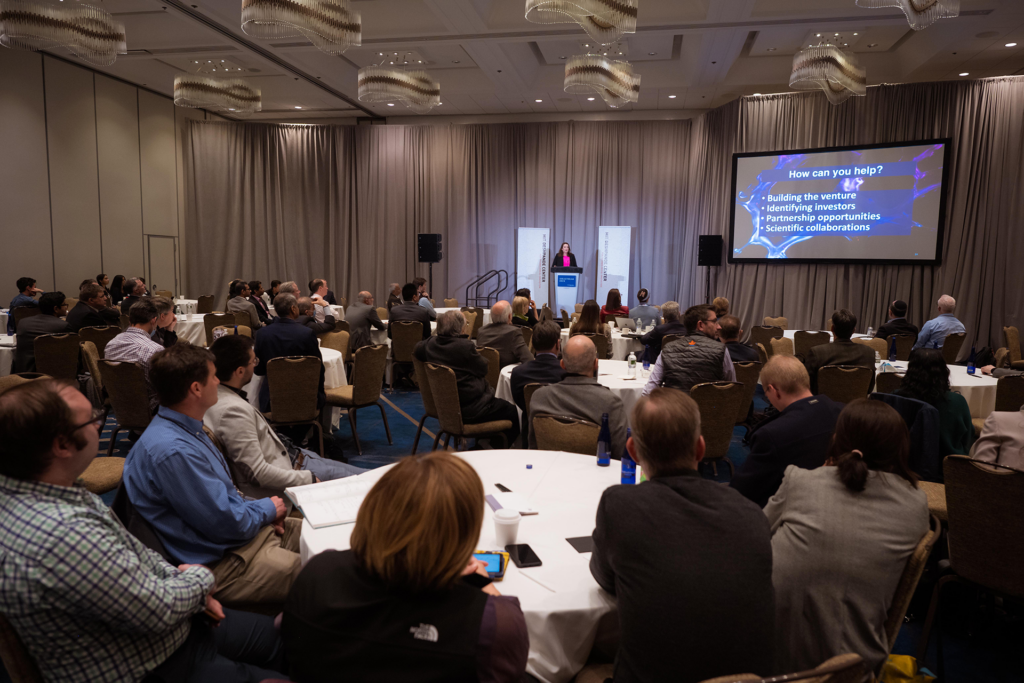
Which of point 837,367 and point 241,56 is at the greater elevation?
point 241,56

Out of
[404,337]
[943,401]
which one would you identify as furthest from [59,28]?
[943,401]

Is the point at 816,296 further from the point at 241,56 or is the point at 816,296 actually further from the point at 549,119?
the point at 241,56

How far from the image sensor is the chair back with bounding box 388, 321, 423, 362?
25.6 feet

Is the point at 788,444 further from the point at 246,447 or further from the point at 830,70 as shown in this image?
the point at 830,70

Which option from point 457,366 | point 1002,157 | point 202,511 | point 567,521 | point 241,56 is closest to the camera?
point 202,511

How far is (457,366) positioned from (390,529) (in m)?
3.63

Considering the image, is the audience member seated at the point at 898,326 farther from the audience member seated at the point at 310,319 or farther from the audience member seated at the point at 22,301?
the audience member seated at the point at 22,301

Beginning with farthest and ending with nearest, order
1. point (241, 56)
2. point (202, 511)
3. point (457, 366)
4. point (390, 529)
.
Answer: point (241, 56)
point (457, 366)
point (202, 511)
point (390, 529)

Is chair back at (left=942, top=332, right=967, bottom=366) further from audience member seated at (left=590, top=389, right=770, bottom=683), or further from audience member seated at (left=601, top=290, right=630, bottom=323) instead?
audience member seated at (left=590, top=389, right=770, bottom=683)

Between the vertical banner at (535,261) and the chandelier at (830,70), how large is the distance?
660cm

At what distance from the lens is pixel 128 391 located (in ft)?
15.0

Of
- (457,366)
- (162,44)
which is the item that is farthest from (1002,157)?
(162,44)

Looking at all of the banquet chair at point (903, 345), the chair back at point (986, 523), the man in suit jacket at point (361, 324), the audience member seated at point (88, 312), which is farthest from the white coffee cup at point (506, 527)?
the banquet chair at point (903, 345)

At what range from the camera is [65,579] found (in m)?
1.34
